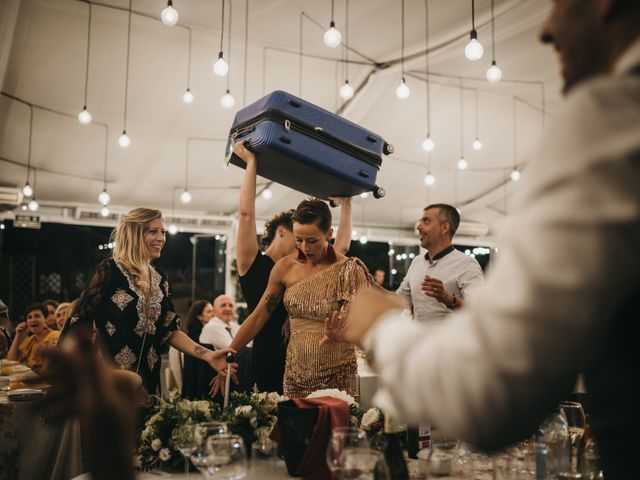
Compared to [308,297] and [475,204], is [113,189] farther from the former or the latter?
[308,297]

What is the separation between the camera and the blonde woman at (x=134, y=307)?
279 cm

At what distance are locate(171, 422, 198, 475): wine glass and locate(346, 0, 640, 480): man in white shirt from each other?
964 millimetres

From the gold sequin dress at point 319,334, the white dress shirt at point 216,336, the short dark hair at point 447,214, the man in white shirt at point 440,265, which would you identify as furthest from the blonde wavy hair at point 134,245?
the white dress shirt at point 216,336

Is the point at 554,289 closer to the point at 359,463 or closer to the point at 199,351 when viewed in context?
the point at 359,463

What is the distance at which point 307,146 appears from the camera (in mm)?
2717

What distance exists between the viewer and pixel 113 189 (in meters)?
9.91

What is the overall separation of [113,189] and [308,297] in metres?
8.32

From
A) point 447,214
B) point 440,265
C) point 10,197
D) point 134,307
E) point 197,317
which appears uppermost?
point 10,197

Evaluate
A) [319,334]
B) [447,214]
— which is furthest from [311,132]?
[447,214]

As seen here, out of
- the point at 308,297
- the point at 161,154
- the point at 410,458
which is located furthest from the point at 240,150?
the point at 161,154

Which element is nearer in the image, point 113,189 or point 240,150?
point 240,150

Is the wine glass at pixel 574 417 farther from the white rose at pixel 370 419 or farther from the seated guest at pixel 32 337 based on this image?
the seated guest at pixel 32 337

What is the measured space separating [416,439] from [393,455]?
43cm

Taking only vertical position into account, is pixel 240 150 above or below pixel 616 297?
above
